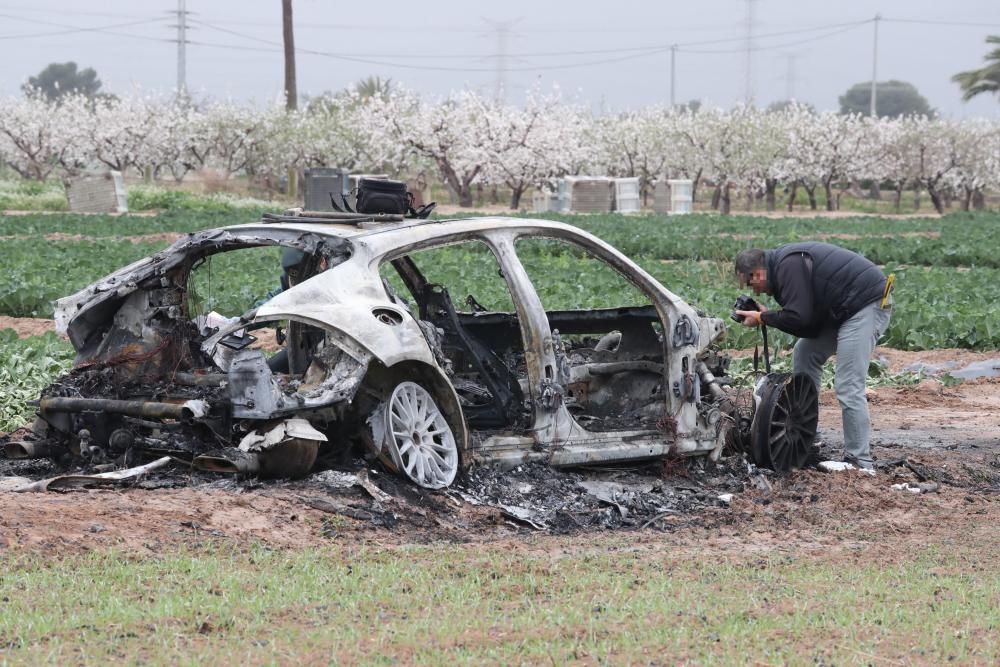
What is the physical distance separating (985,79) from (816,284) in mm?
70636

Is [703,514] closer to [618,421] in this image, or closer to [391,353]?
[618,421]

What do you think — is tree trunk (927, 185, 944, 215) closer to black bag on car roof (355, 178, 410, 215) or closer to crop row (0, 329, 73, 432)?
crop row (0, 329, 73, 432)

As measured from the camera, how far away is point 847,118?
87.1m

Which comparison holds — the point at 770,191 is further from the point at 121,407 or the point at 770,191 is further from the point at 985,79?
the point at 121,407

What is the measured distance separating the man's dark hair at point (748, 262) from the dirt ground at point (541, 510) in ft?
3.75

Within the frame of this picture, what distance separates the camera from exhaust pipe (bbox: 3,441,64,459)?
7590 millimetres

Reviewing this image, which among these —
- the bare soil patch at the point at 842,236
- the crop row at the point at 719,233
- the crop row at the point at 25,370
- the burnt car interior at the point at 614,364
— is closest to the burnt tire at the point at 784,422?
the burnt car interior at the point at 614,364

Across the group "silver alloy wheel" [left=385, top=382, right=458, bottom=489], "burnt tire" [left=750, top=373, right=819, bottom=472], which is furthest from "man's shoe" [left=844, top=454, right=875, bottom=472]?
"silver alloy wheel" [left=385, top=382, right=458, bottom=489]

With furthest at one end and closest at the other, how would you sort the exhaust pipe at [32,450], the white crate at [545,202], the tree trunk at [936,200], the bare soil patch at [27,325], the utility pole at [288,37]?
the tree trunk at [936,200] → the white crate at [545,202] → the utility pole at [288,37] → the bare soil patch at [27,325] → the exhaust pipe at [32,450]

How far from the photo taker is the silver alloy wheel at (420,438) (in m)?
6.95

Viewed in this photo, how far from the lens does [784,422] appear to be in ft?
28.8

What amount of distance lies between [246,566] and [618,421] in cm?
337

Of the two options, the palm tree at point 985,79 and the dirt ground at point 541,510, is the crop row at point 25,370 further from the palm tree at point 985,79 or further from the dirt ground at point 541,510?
the palm tree at point 985,79

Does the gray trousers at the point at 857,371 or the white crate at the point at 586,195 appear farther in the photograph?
the white crate at the point at 586,195
